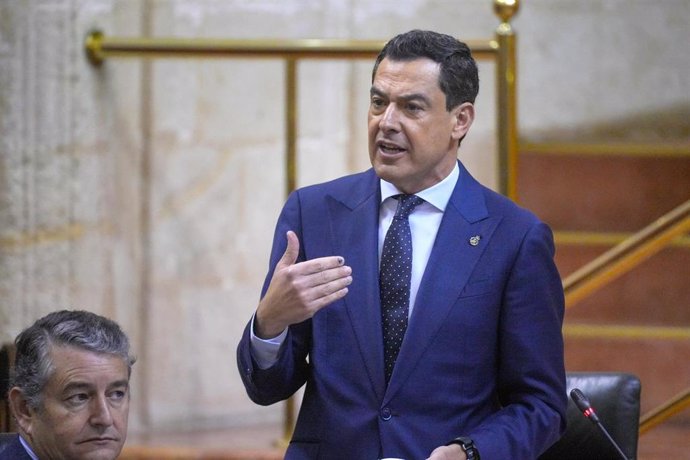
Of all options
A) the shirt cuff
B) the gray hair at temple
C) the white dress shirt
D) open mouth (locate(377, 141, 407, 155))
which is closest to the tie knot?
the white dress shirt

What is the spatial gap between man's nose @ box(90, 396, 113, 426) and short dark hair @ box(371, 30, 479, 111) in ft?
3.04

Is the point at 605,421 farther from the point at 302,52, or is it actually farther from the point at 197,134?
the point at 197,134

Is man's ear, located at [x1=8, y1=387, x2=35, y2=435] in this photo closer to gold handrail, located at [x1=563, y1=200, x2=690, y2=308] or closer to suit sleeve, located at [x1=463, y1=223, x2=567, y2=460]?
suit sleeve, located at [x1=463, y1=223, x2=567, y2=460]

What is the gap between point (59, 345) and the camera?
2.49 meters

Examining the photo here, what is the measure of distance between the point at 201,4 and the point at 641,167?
206cm

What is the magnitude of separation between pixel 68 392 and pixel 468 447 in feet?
2.56

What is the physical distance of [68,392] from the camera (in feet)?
8.06

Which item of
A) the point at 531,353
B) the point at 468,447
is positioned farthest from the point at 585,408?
the point at 468,447

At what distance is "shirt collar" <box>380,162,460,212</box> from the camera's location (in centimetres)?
284

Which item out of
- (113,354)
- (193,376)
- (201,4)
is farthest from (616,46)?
(113,354)

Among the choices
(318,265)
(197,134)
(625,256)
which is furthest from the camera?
(197,134)

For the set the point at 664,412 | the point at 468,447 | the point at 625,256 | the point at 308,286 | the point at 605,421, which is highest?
the point at 308,286

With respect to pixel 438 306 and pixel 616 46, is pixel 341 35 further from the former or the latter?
pixel 438 306

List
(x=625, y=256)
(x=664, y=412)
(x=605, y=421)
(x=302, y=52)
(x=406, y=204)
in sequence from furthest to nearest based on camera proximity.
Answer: (x=302, y=52), (x=625, y=256), (x=664, y=412), (x=605, y=421), (x=406, y=204)
